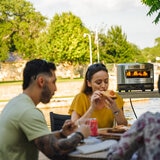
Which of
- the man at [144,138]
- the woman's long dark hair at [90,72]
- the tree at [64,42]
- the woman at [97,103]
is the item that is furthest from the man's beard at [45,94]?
the tree at [64,42]

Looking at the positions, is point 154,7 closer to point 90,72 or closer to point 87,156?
point 90,72

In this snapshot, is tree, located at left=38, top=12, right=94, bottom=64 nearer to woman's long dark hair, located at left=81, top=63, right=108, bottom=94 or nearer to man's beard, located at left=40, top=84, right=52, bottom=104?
woman's long dark hair, located at left=81, top=63, right=108, bottom=94

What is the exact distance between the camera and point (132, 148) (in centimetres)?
233

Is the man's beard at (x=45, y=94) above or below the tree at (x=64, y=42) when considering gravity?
below

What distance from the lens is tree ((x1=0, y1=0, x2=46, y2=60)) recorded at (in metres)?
63.1

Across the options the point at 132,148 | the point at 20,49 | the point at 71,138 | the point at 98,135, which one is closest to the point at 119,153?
the point at 132,148

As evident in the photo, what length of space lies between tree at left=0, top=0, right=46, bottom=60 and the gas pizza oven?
54083mm

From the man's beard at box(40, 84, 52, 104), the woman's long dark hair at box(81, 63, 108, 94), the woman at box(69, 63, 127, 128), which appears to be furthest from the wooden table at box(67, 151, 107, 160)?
the woman's long dark hair at box(81, 63, 108, 94)

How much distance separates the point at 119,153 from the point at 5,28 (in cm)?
6129

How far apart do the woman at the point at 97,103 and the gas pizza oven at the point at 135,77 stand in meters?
3.82

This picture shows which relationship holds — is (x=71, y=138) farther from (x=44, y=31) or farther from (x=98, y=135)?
(x=44, y=31)

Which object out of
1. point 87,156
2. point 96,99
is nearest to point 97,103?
point 96,99

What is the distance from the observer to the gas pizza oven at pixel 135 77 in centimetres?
848

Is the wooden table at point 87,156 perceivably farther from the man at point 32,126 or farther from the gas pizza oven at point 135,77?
the gas pizza oven at point 135,77
